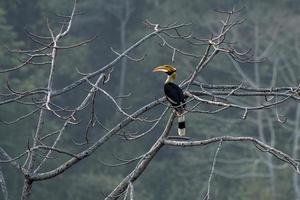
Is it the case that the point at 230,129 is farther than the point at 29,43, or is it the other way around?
the point at 230,129

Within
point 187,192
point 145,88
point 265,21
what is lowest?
point 187,192

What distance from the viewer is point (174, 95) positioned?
20.2 feet

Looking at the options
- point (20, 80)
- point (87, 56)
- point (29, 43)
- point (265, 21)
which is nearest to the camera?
point (29, 43)

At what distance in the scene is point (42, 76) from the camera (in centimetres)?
2136

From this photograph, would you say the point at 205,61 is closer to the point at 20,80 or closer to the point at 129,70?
the point at 20,80

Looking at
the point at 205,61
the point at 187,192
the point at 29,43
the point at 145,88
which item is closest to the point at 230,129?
the point at 187,192

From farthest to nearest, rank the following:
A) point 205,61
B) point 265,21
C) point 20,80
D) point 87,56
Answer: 1. point 87,56
2. point 265,21
3. point 20,80
4. point 205,61

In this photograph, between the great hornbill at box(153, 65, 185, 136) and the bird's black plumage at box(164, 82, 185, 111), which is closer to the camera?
the great hornbill at box(153, 65, 185, 136)

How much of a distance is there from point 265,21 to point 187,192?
4.25 meters

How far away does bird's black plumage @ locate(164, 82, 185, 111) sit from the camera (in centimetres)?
564

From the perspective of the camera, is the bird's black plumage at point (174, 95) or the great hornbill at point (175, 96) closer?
the great hornbill at point (175, 96)

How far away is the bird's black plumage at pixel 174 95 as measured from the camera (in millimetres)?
5645

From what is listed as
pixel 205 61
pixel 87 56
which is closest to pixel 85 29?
pixel 87 56

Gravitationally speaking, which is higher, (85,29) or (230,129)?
(85,29)
